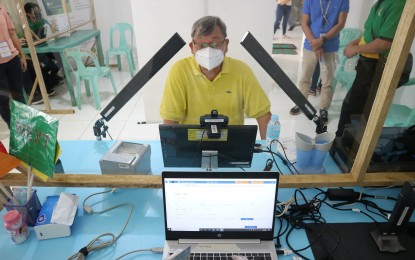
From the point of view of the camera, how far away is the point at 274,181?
3.17 feet

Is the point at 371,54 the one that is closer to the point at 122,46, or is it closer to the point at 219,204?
the point at 219,204

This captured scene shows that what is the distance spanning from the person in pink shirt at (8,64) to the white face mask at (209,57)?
2.14 metres

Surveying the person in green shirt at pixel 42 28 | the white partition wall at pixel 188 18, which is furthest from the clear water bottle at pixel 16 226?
the person in green shirt at pixel 42 28

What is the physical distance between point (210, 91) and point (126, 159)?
2.37ft

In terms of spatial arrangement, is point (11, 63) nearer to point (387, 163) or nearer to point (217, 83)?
point (217, 83)

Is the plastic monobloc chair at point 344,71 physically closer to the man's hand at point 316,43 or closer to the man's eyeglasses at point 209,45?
the man's hand at point 316,43

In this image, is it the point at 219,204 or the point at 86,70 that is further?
the point at 86,70

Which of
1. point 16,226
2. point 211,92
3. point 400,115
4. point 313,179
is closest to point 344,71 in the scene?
point 400,115

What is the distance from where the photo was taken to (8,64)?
9.81 ft

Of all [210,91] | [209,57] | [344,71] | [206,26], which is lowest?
[344,71]

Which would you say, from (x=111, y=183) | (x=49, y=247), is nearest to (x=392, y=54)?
(x=111, y=183)

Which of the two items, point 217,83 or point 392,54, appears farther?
point 217,83

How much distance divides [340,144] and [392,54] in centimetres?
64

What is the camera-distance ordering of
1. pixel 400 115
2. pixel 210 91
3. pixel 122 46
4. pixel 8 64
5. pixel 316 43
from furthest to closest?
1. pixel 122 46
2. pixel 316 43
3. pixel 8 64
4. pixel 400 115
5. pixel 210 91
